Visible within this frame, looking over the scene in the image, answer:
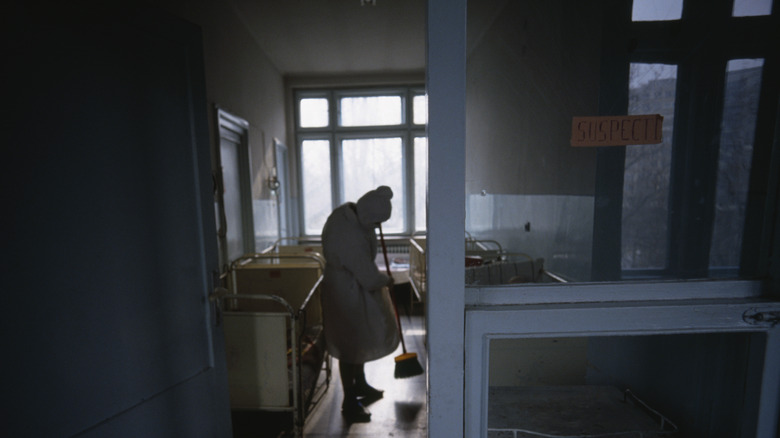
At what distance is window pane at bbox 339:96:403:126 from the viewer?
5555 mm

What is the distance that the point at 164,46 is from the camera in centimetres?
119

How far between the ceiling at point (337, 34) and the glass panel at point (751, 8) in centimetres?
318

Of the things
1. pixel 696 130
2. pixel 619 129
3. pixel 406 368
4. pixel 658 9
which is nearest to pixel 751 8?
pixel 658 9

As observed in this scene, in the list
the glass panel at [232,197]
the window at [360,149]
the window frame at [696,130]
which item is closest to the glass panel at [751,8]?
the window frame at [696,130]

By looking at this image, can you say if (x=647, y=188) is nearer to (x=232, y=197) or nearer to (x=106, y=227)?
(x=106, y=227)

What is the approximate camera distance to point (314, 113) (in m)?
5.60

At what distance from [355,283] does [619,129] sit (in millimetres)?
1717

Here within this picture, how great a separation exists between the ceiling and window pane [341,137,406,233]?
1.18m

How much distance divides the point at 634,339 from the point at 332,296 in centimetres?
164

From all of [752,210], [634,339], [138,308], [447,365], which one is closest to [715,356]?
[634,339]

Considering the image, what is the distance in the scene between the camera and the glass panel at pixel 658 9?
78cm

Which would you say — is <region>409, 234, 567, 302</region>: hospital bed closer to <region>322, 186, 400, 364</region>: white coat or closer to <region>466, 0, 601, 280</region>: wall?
<region>466, 0, 601, 280</region>: wall

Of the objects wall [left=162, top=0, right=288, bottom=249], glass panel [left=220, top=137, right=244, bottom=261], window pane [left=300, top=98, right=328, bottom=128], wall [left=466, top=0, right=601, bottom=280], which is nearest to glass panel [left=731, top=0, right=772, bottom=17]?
wall [left=466, top=0, right=601, bottom=280]

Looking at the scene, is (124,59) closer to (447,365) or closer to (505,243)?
(447,365)
